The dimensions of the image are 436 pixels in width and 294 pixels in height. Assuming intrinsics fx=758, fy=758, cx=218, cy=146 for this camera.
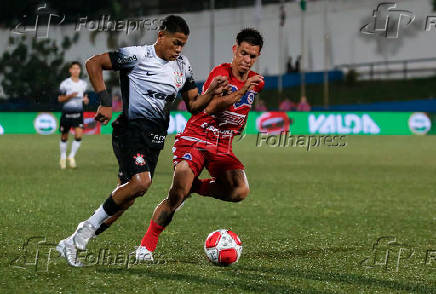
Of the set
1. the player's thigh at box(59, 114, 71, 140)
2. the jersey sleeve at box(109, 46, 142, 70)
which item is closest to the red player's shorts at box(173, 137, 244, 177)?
the jersey sleeve at box(109, 46, 142, 70)

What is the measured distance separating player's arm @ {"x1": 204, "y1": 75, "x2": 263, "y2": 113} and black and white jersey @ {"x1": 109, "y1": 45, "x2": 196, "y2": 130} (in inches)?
18.1

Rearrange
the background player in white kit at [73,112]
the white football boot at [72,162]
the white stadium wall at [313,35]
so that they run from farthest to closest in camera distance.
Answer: the white stadium wall at [313,35] < the background player in white kit at [73,112] < the white football boot at [72,162]

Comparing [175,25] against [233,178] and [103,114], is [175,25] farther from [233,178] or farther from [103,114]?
[233,178]

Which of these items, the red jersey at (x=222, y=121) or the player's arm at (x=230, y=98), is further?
the red jersey at (x=222, y=121)

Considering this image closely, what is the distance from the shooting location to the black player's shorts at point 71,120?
62.1 ft

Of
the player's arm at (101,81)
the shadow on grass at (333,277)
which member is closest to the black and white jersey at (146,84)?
the player's arm at (101,81)

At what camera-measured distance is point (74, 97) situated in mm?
18828

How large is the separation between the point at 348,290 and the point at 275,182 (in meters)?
9.82

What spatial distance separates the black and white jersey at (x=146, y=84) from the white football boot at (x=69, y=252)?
4.17ft

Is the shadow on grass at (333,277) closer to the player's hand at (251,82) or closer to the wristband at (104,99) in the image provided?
the player's hand at (251,82)

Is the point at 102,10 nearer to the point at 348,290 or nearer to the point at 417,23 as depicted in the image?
the point at 417,23

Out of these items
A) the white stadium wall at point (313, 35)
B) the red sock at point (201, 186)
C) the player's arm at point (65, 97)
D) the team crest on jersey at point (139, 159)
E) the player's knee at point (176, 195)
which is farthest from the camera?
the white stadium wall at point (313, 35)

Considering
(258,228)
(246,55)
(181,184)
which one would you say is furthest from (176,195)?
(258,228)

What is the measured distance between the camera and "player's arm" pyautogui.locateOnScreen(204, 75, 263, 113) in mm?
7104
